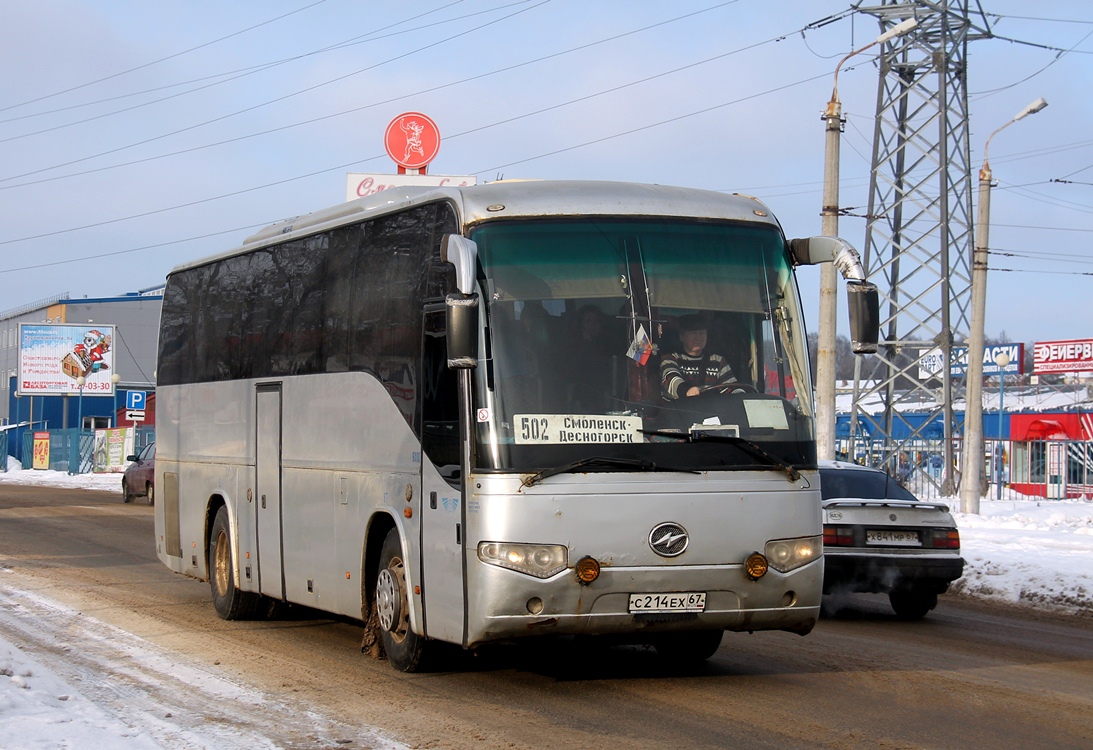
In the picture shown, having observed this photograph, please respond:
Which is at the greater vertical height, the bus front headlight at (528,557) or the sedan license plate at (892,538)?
the bus front headlight at (528,557)

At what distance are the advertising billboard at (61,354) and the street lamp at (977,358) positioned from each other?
201 ft

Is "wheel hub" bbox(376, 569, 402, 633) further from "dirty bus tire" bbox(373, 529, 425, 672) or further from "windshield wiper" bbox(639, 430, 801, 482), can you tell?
"windshield wiper" bbox(639, 430, 801, 482)

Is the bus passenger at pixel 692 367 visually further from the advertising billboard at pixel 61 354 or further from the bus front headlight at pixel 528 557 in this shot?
the advertising billboard at pixel 61 354

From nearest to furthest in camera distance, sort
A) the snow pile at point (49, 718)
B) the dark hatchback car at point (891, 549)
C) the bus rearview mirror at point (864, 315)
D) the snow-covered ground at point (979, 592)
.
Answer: the snow pile at point (49, 718)
the snow-covered ground at point (979, 592)
the bus rearview mirror at point (864, 315)
the dark hatchback car at point (891, 549)

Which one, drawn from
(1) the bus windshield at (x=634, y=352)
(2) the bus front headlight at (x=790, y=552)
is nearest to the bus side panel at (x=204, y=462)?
(1) the bus windshield at (x=634, y=352)

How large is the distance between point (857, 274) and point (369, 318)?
349 centimetres

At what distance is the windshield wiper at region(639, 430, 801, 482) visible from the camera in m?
8.23

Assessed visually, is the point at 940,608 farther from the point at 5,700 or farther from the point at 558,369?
the point at 5,700

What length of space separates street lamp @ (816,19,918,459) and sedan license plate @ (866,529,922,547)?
288 inches

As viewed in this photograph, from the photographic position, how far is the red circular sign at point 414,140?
3406cm

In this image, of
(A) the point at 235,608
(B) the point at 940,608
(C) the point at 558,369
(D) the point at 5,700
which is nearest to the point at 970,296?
(B) the point at 940,608

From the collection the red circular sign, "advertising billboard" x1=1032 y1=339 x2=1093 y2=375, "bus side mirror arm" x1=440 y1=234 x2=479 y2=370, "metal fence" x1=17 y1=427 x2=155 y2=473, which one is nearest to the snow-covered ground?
"bus side mirror arm" x1=440 y1=234 x2=479 y2=370

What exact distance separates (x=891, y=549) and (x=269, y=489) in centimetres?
600

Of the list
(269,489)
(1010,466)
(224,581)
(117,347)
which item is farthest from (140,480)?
(117,347)
